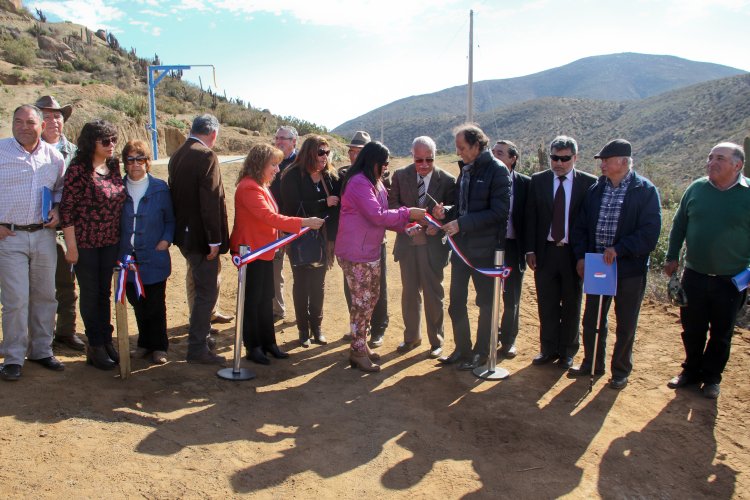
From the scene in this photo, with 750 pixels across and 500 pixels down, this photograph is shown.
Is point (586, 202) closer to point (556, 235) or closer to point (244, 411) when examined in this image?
Answer: point (556, 235)

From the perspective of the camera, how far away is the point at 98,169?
15.4 ft

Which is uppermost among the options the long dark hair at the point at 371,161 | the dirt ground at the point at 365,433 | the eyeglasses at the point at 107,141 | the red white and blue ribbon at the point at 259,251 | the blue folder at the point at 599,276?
the eyeglasses at the point at 107,141

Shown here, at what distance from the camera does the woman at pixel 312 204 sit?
18.2 feet

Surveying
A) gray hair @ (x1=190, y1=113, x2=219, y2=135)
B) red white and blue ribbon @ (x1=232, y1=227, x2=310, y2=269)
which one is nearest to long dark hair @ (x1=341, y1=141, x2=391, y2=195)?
red white and blue ribbon @ (x1=232, y1=227, x2=310, y2=269)

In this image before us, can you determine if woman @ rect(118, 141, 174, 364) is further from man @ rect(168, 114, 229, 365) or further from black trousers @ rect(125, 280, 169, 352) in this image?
man @ rect(168, 114, 229, 365)

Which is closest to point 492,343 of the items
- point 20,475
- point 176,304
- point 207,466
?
point 207,466

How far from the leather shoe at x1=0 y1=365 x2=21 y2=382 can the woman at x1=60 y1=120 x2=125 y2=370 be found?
594 mm

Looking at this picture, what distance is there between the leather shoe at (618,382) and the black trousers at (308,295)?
2824 mm

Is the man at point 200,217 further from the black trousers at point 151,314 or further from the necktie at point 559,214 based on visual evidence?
the necktie at point 559,214

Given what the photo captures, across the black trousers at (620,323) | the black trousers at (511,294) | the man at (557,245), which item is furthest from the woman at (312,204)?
the black trousers at (620,323)

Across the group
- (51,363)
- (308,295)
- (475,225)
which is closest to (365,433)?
(475,225)

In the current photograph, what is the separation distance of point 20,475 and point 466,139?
3.98 metres

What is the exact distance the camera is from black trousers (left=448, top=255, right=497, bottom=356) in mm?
5312

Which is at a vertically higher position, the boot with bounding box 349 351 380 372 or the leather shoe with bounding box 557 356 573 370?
the boot with bounding box 349 351 380 372
